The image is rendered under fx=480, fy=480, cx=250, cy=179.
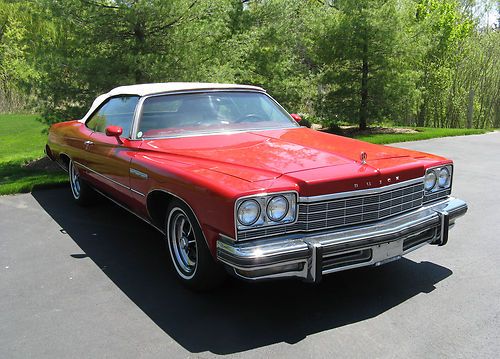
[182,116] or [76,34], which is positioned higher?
[76,34]

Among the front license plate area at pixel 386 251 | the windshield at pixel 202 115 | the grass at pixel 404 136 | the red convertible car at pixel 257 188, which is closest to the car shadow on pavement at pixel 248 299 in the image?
the red convertible car at pixel 257 188

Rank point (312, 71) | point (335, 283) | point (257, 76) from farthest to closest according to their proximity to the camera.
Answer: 1. point (312, 71)
2. point (257, 76)
3. point (335, 283)

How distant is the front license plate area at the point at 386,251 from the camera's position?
3297mm

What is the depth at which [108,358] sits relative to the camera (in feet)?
9.22

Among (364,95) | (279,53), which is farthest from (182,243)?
(364,95)

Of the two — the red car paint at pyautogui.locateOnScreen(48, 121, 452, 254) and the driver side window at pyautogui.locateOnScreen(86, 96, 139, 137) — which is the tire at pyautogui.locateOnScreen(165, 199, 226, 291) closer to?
the red car paint at pyautogui.locateOnScreen(48, 121, 452, 254)

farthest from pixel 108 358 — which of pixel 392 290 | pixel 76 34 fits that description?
pixel 76 34

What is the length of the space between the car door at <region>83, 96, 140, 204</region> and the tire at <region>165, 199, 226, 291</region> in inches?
32.4

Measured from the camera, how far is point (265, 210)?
10.0ft

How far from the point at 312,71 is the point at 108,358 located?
1364cm

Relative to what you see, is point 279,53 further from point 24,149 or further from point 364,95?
point 24,149

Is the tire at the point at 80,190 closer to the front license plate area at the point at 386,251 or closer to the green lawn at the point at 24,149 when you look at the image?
the green lawn at the point at 24,149

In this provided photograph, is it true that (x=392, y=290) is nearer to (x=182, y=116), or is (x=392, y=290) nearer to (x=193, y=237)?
(x=193, y=237)

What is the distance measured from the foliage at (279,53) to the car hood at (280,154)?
192 inches
